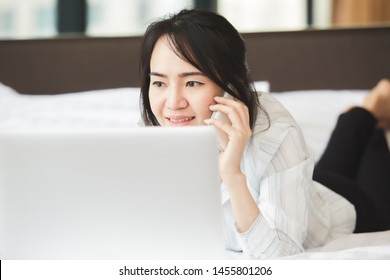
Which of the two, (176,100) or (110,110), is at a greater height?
(176,100)

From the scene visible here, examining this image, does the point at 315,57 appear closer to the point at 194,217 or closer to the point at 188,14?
the point at 188,14

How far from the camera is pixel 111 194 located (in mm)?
829

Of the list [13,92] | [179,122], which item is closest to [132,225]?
[179,122]

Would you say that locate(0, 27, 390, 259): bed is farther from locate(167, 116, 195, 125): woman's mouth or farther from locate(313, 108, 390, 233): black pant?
locate(167, 116, 195, 125): woman's mouth

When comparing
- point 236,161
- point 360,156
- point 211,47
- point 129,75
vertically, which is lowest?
point 360,156

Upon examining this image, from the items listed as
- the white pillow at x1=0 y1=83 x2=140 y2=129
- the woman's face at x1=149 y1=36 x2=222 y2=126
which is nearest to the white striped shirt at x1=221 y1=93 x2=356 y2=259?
the woman's face at x1=149 y1=36 x2=222 y2=126

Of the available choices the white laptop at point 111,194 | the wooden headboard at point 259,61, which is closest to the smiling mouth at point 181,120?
the white laptop at point 111,194

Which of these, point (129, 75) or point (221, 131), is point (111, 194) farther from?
point (129, 75)

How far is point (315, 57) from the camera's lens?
2346mm

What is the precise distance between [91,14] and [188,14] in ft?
5.04

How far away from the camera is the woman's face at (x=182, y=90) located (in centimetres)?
112

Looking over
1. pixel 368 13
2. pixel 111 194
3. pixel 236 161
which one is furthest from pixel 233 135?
pixel 368 13

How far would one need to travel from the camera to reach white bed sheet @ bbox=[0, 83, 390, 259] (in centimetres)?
203

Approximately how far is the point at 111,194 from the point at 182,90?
0.34m
